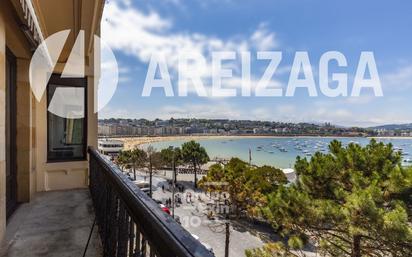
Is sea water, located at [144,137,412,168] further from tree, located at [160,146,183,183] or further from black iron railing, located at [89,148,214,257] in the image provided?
black iron railing, located at [89,148,214,257]

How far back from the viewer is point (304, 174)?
859 cm

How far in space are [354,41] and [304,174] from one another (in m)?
24.9

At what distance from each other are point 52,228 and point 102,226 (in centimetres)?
80

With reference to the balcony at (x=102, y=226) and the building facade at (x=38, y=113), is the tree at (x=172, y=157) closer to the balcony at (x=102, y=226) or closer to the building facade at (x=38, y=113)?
the building facade at (x=38, y=113)

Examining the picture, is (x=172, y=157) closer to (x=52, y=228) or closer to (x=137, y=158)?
(x=137, y=158)

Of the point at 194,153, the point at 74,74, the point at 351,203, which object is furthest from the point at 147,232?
the point at 194,153

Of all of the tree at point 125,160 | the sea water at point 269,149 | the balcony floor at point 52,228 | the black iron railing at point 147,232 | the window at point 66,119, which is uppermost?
the window at point 66,119

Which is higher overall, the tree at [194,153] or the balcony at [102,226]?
the balcony at [102,226]

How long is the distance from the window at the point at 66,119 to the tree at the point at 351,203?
586 cm

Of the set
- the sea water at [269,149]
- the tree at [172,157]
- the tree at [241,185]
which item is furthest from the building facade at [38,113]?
the sea water at [269,149]

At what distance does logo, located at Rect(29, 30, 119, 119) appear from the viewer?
3742 mm

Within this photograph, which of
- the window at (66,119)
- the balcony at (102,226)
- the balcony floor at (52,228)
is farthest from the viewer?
the window at (66,119)

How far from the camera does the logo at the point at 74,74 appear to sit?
374 cm

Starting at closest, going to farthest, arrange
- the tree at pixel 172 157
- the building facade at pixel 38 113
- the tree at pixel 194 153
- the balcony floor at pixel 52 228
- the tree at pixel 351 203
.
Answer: the balcony floor at pixel 52 228, the building facade at pixel 38 113, the tree at pixel 351 203, the tree at pixel 194 153, the tree at pixel 172 157
